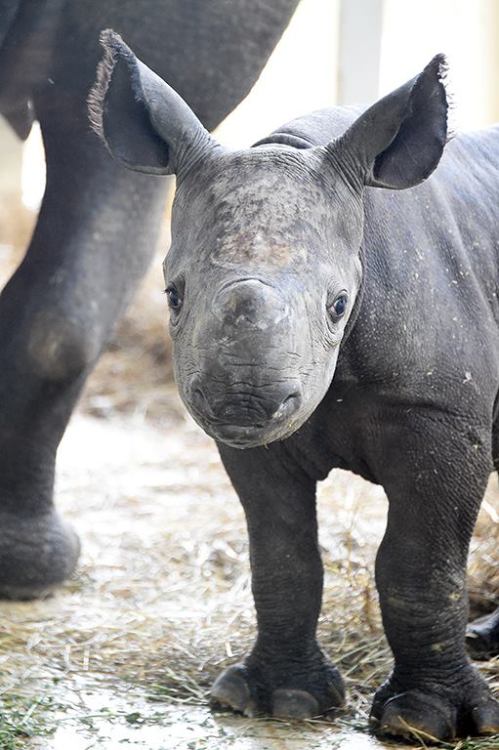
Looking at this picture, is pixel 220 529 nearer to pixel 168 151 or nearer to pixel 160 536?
pixel 160 536

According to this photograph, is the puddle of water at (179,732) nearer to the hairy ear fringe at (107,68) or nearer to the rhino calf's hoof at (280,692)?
the rhino calf's hoof at (280,692)

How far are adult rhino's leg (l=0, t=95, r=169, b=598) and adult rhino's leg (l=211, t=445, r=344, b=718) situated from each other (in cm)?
125

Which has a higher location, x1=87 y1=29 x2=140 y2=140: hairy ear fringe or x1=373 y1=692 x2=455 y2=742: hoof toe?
x1=87 y1=29 x2=140 y2=140: hairy ear fringe

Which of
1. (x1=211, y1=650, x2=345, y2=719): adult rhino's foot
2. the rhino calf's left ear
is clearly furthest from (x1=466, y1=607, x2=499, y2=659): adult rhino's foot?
the rhino calf's left ear

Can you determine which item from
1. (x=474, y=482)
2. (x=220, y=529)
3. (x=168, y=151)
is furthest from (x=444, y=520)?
(x=220, y=529)

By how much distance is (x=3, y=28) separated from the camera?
16.1 ft

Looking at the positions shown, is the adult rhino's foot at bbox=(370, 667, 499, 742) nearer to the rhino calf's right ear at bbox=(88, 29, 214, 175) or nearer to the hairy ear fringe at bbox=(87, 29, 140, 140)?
the rhino calf's right ear at bbox=(88, 29, 214, 175)

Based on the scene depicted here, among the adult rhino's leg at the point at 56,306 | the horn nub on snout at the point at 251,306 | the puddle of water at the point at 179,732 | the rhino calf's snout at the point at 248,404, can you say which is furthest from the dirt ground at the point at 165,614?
the horn nub on snout at the point at 251,306

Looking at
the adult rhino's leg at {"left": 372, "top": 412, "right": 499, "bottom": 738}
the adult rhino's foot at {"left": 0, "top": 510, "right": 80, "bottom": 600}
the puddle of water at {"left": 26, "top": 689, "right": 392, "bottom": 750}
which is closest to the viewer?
the adult rhino's leg at {"left": 372, "top": 412, "right": 499, "bottom": 738}

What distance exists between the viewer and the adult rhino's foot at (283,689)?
4.32 m

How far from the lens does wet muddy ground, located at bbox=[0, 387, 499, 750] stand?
4242mm

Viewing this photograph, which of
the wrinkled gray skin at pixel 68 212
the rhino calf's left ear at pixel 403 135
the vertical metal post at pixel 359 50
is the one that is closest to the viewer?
the rhino calf's left ear at pixel 403 135

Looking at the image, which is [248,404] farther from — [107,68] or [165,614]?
[165,614]

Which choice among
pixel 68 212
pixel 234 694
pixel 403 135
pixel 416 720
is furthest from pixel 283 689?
pixel 68 212
